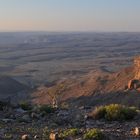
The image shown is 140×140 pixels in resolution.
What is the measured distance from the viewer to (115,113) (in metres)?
13.7

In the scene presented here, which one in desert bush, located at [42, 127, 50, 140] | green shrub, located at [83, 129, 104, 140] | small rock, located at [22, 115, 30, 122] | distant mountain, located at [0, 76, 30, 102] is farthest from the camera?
distant mountain, located at [0, 76, 30, 102]

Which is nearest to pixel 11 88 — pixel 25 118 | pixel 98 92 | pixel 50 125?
pixel 98 92

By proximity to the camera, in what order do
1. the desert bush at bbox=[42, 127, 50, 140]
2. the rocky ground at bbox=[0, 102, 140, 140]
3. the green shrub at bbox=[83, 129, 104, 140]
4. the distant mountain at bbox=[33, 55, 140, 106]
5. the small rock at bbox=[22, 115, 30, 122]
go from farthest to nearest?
the distant mountain at bbox=[33, 55, 140, 106], the small rock at bbox=[22, 115, 30, 122], the rocky ground at bbox=[0, 102, 140, 140], the desert bush at bbox=[42, 127, 50, 140], the green shrub at bbox=[83, 129, 104, 140]

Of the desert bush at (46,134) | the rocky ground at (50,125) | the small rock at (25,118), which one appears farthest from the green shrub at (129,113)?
the small rock at (25,118)

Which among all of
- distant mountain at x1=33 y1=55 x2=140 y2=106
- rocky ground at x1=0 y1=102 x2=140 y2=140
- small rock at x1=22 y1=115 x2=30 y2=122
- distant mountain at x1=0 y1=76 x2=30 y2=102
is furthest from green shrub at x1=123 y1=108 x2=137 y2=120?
distant mountain at x1=0 y1=76 x2=30 y2=102

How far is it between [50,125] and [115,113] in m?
2.06

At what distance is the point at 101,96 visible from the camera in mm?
58094

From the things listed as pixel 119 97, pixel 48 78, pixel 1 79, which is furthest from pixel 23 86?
pixel 119 97

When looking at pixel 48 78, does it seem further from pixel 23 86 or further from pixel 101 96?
pixel 101 96

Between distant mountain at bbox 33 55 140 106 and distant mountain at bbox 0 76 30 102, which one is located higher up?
distant mountain at bbox 33 55 140 106

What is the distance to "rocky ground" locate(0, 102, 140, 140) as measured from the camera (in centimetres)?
1080

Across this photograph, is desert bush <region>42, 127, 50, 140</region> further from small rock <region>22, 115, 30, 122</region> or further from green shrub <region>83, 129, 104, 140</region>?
small rock <region>22, 115, 30, 122</region>

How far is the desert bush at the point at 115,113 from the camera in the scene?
13609 mm

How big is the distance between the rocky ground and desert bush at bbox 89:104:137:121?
20 cm
